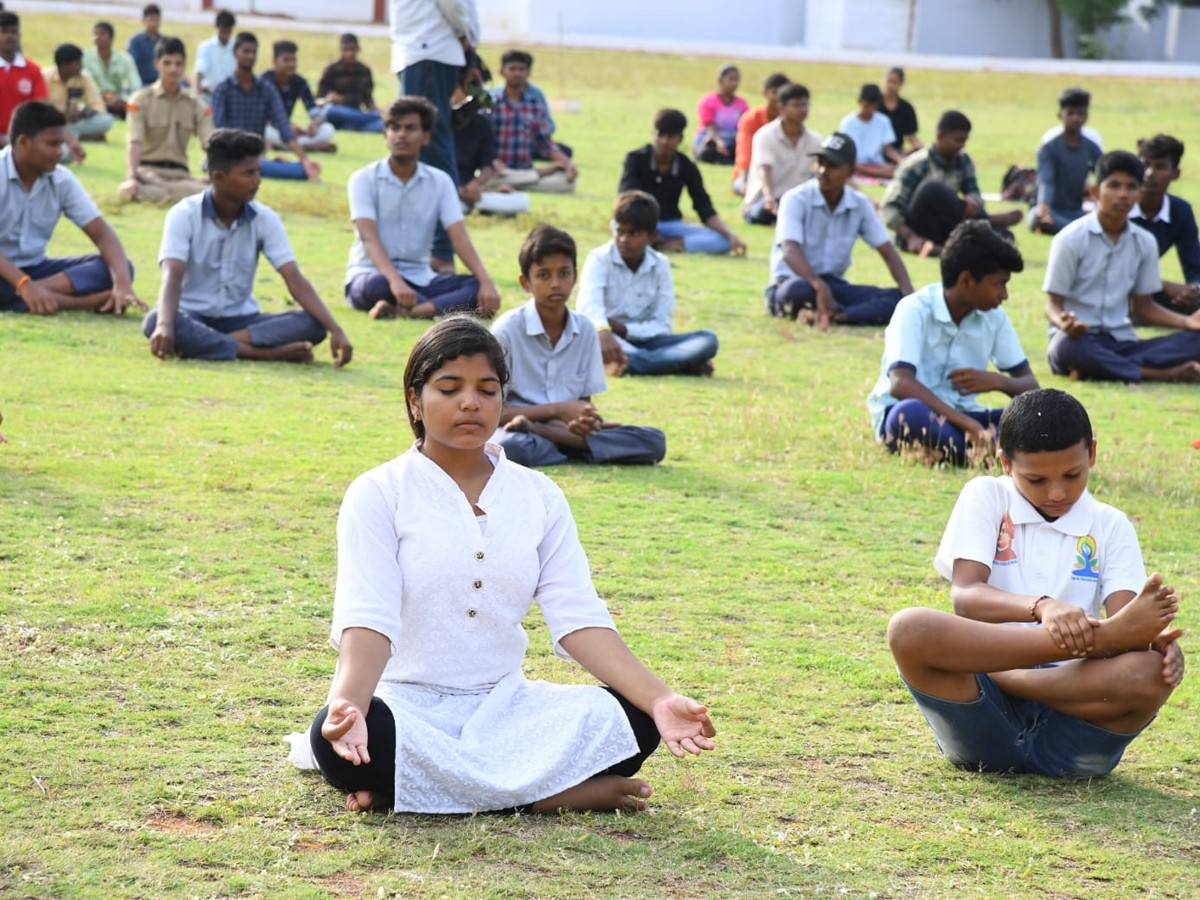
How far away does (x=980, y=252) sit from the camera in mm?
6746

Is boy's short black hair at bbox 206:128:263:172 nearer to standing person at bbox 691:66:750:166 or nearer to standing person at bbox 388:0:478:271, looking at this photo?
standing person at bbox 388:0:478:271

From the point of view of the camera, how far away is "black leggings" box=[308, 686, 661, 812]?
340 cm

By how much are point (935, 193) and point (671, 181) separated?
7.09 ft

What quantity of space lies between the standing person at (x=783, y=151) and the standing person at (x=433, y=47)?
3.42 m

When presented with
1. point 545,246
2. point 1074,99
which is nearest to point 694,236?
point 1074,99

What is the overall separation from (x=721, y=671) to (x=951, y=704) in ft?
2.86

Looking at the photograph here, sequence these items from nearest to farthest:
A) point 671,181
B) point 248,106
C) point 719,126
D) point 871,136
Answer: point 671,181
point 248,106
point 871,136
point 719,126

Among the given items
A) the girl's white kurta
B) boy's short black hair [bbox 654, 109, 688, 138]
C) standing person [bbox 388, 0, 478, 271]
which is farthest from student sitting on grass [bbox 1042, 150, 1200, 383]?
the girl's white kurta

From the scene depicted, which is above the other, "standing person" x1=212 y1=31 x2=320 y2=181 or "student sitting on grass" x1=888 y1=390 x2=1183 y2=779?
"standing person" x1=212 y1=31 x2=320 y2=181

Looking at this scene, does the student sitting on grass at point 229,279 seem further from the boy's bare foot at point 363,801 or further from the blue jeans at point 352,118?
the blue jeans at point 352,118

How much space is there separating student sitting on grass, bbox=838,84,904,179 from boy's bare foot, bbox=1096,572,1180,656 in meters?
14.8

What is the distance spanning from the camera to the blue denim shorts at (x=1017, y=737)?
3.84m

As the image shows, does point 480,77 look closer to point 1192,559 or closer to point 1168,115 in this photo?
point 1192,559

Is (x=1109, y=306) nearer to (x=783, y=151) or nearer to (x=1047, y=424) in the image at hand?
(x=783, y=151)
